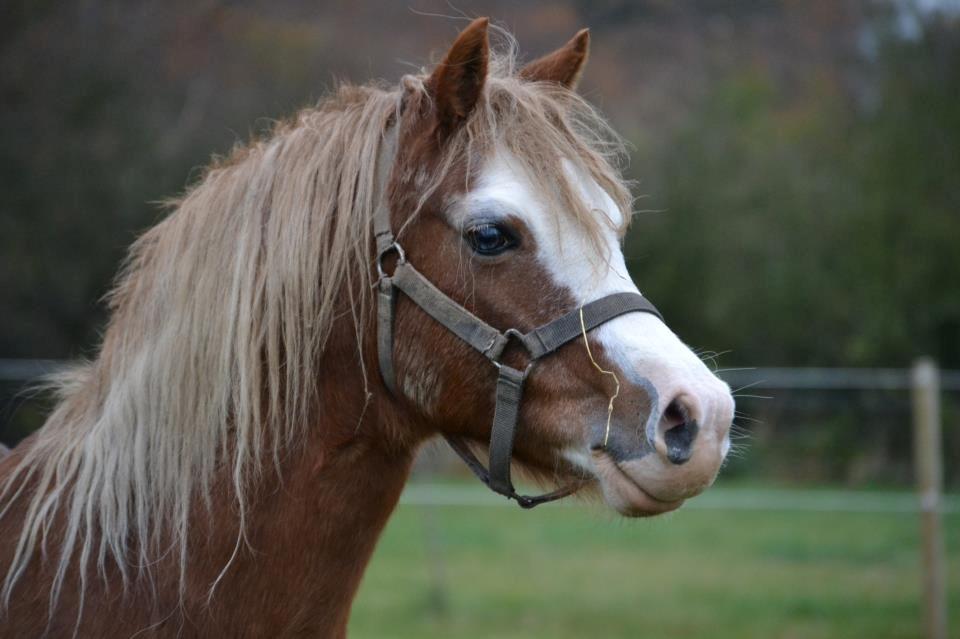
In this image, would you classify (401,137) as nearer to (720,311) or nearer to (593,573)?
(593,573)

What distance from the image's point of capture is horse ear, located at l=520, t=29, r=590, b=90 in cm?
268

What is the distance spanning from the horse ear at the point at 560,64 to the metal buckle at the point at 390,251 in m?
0.67

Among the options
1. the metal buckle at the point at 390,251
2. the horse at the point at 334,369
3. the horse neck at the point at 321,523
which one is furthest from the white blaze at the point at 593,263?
the horse neck at the point at 321,523

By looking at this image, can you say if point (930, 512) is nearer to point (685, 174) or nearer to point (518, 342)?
point (518, 342)

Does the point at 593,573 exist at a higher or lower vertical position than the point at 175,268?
lower

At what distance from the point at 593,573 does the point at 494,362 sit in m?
7.45

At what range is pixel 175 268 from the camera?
2.44 meters

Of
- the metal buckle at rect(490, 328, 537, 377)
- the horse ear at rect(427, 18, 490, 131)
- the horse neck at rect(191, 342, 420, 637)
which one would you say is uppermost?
the horse ear at rect(427, 18, 490, 131)

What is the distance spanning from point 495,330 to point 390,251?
0.33m

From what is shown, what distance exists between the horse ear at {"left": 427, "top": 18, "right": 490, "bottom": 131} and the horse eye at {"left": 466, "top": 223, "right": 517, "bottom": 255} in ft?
0.99

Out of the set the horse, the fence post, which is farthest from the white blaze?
the fence post

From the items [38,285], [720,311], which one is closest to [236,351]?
[38,285]

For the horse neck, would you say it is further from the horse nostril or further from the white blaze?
the horse nostril

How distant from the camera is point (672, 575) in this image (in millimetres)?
9094
